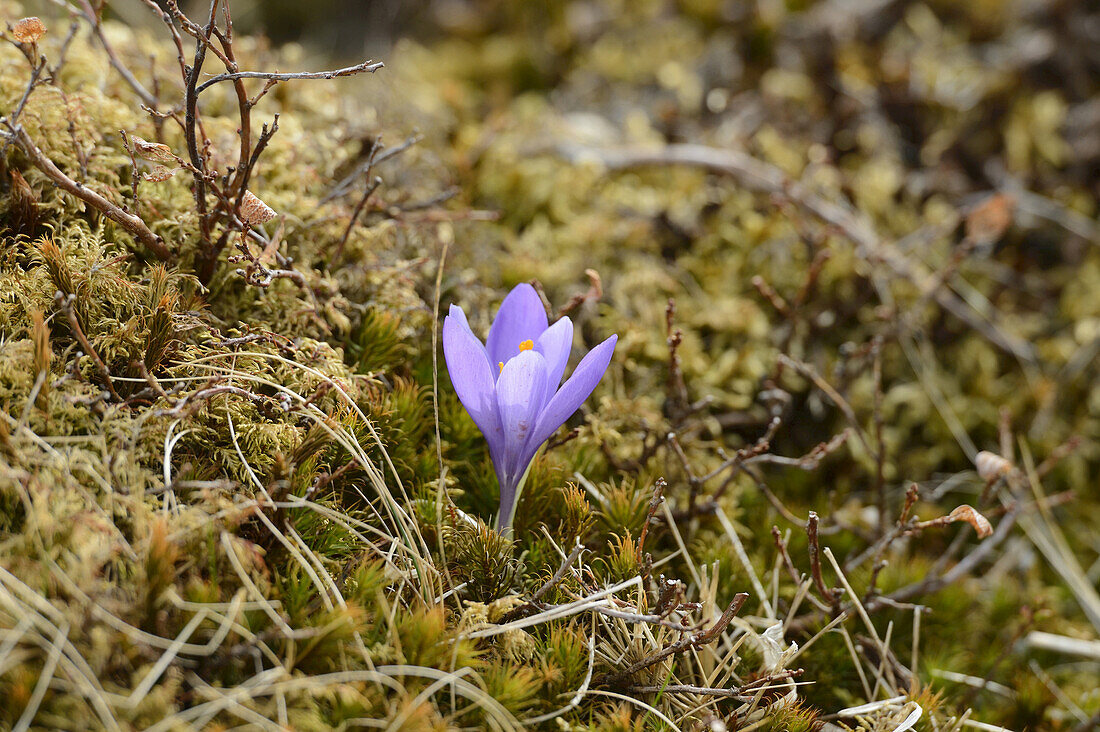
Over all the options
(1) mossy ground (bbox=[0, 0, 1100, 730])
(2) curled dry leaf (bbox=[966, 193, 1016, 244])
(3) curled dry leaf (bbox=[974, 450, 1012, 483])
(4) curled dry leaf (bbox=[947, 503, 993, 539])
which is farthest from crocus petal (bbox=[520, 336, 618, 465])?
(2) curled dry leaf (bbox=[966, 193, 1016, 244])

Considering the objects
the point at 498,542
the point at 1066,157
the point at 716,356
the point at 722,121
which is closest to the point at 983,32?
the point at 1066,157

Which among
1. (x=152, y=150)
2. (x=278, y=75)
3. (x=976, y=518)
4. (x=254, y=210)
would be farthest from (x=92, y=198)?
(x=976, y=518)

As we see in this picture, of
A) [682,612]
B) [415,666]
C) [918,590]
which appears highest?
[415,666]

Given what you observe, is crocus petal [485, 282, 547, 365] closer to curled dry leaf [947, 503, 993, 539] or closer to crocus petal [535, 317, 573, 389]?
crocus petal [535, 317, 573, 389]

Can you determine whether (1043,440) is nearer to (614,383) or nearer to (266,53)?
(614,383)

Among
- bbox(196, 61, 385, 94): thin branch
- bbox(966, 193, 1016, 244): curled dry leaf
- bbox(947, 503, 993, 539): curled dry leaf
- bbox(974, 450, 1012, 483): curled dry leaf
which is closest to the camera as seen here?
bbox(196, 61, 385, 94): thin branch

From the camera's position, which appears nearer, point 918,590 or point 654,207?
point 918,590

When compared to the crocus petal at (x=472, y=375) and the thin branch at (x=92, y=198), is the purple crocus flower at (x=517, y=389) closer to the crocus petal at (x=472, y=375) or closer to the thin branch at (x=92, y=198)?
the crocus petal at (x=472, y=375)

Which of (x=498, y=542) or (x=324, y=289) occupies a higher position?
(x=324, y=289)
